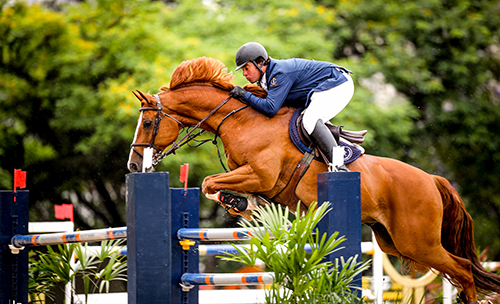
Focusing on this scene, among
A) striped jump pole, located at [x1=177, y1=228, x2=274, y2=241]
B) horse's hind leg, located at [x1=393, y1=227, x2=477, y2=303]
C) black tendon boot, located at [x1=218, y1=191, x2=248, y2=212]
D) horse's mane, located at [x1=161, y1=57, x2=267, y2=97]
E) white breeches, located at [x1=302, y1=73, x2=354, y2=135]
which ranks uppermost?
horse's mane, located at [x1=161, y1=57, x2=267, y2=97]

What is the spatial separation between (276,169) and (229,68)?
4.17m

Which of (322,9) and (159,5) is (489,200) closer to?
(322,9)

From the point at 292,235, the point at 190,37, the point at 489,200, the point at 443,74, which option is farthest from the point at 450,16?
the point at 292,235

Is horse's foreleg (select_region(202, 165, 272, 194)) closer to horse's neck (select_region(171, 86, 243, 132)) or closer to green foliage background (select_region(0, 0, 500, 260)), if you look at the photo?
horse's neck (select_region(171, 86, 243, 132))

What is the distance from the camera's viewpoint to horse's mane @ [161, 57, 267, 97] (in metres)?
3.82

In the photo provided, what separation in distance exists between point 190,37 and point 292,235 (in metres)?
6.20

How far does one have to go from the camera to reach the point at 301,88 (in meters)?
3.71

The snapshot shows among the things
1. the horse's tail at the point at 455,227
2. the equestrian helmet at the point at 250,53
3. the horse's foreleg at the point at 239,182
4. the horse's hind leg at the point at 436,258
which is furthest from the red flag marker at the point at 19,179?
the horse's tail at the point at 455,227

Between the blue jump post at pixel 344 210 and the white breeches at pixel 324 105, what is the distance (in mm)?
960

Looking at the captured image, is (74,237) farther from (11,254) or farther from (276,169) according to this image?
(276,169)

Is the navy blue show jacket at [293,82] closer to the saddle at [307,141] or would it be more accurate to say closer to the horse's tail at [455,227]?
the saddle at [307,141]

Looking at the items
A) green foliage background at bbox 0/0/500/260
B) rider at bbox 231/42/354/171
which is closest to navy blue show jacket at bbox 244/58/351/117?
rider at bbox 231/42/354/171

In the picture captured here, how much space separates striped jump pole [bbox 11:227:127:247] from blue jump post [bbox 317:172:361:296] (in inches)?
48.4

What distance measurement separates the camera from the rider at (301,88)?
11.7ft
